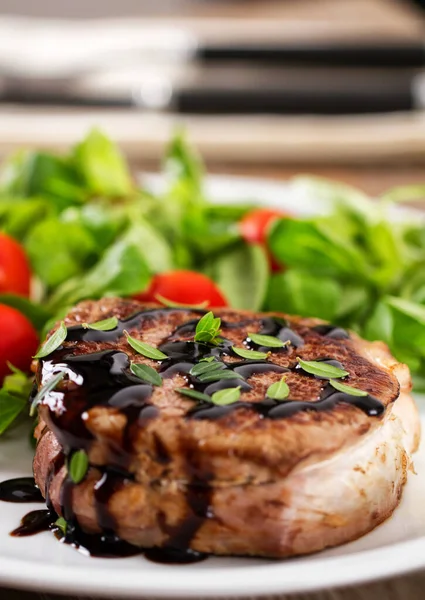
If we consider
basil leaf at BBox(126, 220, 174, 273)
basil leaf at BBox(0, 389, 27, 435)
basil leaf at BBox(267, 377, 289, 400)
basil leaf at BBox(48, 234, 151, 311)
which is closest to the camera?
basil leaf at BBox(267, 377, 289, 400)

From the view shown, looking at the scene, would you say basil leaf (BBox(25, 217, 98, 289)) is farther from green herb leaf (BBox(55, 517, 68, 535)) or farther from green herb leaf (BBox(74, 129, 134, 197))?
green herb leaf (BBox(55, 517, 68, 535))

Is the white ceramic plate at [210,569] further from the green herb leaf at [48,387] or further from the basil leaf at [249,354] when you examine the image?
the basil leaf at [249,354]

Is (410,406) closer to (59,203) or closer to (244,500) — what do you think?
(244,500)

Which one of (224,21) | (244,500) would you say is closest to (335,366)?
(244,500)

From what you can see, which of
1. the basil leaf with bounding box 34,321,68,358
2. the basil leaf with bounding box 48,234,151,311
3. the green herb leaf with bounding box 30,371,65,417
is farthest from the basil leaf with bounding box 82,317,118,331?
the basil leaf with bounding box 48,234,151,311

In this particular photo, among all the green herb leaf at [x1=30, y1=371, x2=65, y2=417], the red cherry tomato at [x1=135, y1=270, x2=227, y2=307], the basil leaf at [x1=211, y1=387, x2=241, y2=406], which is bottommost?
the red cherry tomato at [x1=135, y1=270, x2=227, y2=307]
